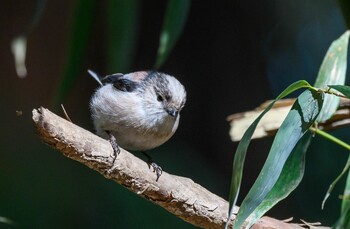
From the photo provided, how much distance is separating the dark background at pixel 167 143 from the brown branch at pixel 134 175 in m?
1.57

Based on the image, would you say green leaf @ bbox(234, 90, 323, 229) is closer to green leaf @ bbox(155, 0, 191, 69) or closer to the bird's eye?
green leaf @ bbox(155, 0, 191, 69)

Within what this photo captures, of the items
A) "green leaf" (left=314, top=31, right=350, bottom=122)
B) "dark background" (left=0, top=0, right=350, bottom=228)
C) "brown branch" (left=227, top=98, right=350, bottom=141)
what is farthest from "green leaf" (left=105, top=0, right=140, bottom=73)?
"dark background" (left=0, top=0, right=350, bottom=228)

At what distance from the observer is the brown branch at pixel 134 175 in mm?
1803

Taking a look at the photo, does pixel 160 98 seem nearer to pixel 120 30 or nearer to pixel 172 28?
pixel 120 30

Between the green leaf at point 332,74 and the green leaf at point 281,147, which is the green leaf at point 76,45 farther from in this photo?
the green leaf at point 281,147

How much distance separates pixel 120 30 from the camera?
270 cm

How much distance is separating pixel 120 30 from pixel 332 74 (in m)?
0.74

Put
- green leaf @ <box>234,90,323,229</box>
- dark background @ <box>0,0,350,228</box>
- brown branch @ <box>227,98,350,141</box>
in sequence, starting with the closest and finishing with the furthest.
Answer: green leaf @ <box>234,90,323,229</box> → brown branch @ <box>227,98,350,141</box> → dark background @ <box>0,0,350,228</box>

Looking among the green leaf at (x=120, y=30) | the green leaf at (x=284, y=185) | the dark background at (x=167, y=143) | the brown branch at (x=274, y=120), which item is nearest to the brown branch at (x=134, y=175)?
the green leaf at (x=284, y=185)

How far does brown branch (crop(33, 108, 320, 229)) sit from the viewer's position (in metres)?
1.80

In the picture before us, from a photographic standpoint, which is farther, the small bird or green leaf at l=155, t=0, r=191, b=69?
the small bird

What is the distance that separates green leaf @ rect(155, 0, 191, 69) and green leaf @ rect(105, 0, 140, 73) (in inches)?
9.1

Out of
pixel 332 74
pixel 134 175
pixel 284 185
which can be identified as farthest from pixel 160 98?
pixel 284 185

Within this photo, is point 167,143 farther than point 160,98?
Yes
